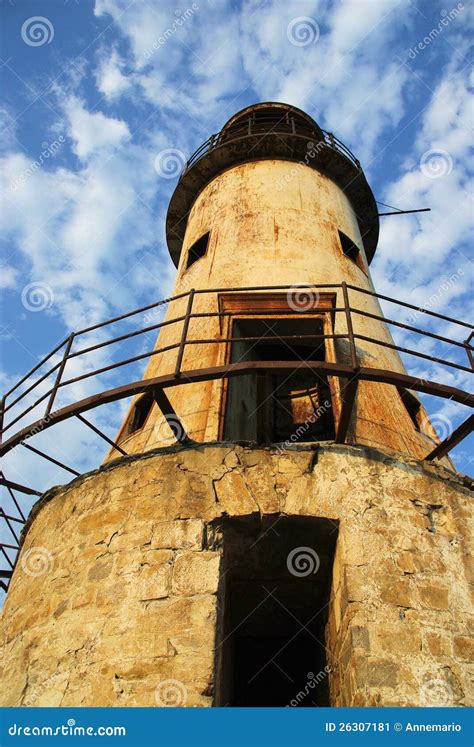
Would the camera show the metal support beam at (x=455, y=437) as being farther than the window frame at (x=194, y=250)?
No

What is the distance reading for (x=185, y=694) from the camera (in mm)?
4137

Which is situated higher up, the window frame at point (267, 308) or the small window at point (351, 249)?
the small window at point (351, 249)

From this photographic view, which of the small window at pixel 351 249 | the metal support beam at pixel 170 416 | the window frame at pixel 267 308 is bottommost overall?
the metal support beam at pixel 170 416

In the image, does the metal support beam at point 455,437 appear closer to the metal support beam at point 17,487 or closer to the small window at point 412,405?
the small window at point 412,405

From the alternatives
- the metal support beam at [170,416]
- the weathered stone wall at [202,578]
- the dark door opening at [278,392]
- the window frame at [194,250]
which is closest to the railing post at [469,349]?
the weathered stone wall at [202,578]

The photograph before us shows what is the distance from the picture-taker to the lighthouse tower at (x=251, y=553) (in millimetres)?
4402

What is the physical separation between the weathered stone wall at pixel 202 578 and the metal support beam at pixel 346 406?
143 mm

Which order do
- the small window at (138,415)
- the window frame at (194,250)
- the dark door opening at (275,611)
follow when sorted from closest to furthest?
the dark door opening at (275,611) < the small window at (138,415) < the window frame at (194,250)

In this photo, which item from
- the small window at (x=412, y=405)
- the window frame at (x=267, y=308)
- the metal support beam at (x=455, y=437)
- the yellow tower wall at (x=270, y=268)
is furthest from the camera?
the small window at (x=412, y=405)

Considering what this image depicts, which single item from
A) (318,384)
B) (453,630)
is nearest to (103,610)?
(453,630)

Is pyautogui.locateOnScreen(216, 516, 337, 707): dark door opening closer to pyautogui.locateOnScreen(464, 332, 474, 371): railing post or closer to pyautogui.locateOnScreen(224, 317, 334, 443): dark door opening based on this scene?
pyautogui.locateOnScreen(224, 317, 334, 443): dark door opening

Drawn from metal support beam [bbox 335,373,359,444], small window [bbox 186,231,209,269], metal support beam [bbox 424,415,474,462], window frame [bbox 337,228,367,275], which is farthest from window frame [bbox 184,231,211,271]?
metal support beam [bbox 424,415,474,462]

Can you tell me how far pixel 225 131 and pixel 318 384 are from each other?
7.50 m

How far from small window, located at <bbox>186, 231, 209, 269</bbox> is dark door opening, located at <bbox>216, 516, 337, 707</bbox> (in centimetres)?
622
